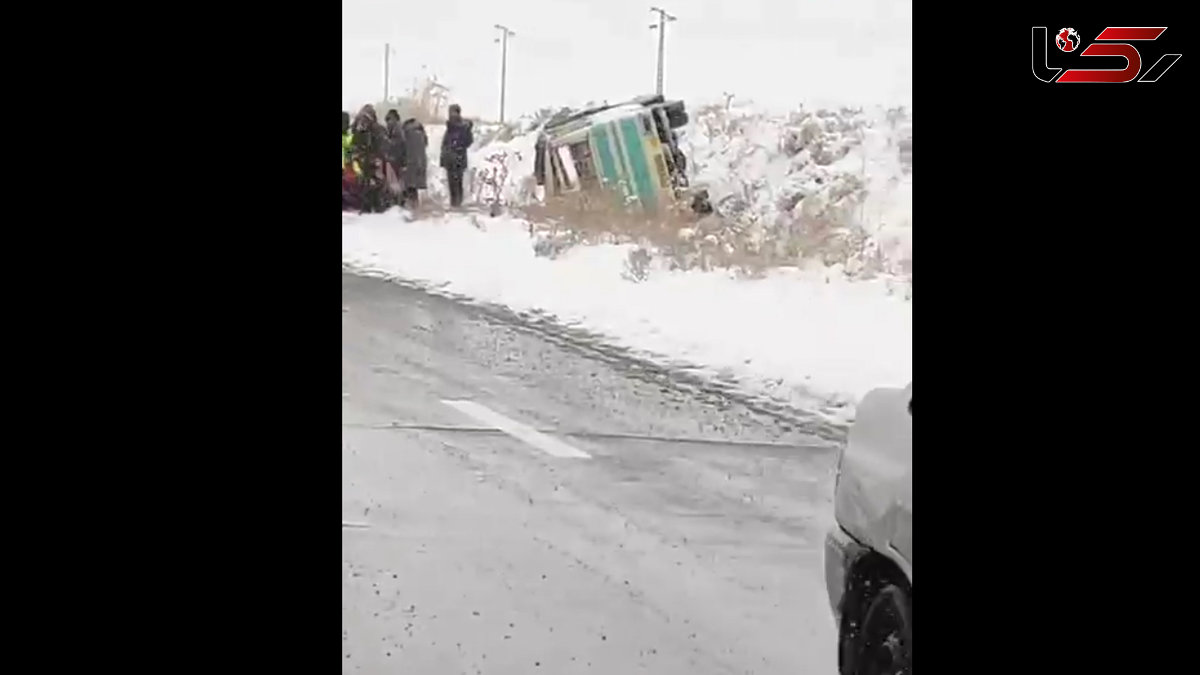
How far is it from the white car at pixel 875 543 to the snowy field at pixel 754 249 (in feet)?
0.23

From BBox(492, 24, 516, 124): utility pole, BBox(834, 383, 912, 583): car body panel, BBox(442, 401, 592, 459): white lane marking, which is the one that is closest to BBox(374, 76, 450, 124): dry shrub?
BBox(492, 24, 516, 124): utility pole

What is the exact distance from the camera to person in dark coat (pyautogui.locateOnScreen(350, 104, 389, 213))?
10.2ft

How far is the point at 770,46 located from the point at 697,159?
27 cm

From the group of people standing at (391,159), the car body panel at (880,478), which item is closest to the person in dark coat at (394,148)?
the group of people standing at (391,159)

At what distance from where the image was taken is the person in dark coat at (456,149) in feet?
10.2

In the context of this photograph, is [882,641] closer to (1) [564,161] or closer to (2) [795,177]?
(2) [795,177]

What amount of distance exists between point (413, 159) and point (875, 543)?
1231mm
